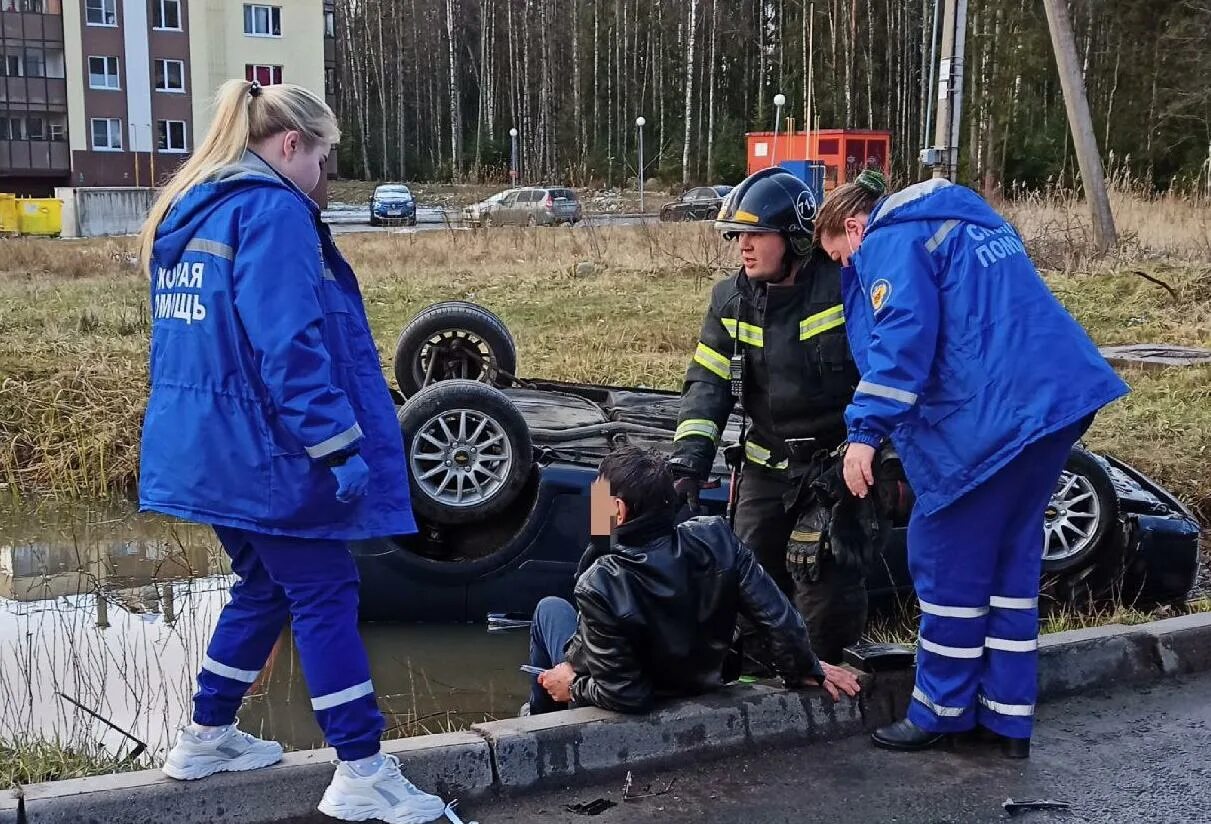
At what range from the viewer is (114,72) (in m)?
48.2

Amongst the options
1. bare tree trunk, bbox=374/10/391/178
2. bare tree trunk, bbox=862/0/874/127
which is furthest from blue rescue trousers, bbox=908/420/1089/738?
bare tree trunk, bbox=374/10/391/178

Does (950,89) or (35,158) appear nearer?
(950,89)

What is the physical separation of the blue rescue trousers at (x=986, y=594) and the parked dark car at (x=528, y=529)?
5.42ft

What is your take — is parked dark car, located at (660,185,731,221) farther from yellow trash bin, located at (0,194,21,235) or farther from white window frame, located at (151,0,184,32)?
white window frame, located at (151,0,184,32)

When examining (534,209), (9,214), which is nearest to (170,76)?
(9,214)

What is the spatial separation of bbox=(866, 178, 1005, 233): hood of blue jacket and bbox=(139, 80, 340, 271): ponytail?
1.52 metres

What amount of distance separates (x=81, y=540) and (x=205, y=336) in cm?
547

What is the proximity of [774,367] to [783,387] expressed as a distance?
0.23 feet

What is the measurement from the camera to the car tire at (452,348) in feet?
23.0

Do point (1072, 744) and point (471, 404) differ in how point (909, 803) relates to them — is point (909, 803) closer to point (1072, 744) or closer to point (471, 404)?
point (1072, 744)

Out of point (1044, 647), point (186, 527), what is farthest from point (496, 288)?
point (1044, 647)

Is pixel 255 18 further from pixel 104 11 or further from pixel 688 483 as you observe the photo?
pixel 688 483

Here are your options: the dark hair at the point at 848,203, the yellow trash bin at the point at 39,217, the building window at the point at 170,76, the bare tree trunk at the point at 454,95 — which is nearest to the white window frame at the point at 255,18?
the building window at the point at 170,76

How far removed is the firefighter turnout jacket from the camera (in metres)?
4.10
